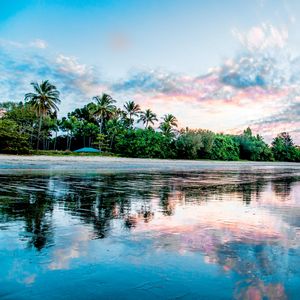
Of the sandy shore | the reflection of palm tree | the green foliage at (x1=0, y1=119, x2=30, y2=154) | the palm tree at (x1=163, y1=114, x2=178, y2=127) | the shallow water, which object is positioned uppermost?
the palm tree at (x1=163, y1=114, x2=178, y2=127)

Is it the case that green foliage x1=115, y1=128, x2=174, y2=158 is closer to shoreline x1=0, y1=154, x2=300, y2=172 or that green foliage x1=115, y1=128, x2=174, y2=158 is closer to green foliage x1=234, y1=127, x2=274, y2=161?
shoreline x1=0, y1=154, x2=300, y2=172

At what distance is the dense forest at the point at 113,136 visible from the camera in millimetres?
66812

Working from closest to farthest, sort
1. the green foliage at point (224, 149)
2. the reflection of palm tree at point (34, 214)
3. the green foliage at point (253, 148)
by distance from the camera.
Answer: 1. the reflection of palm tree at point (34, 214)
2. the green foliage at point (224, 149)
3. the green foliage at point (253, 148)

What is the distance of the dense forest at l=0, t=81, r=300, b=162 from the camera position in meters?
66.8

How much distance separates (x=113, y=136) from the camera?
278 ft

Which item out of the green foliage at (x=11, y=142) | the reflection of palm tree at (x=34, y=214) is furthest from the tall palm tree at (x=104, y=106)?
the reflection of palm tree at (x=34, y=214)

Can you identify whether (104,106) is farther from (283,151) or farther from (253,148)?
(283,151)

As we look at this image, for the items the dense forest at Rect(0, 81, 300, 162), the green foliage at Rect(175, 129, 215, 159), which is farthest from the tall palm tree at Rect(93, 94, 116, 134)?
the green foliage at Rect(175, 129, 215, 159)

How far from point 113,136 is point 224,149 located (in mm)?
25692

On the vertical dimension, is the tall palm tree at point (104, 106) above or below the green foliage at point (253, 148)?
above

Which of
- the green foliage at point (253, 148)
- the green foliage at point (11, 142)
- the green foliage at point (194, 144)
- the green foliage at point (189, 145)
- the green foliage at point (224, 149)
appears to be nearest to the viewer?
the green foliage at point (11, 142)

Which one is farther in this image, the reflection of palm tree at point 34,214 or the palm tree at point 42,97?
the palm tree at point 42,97

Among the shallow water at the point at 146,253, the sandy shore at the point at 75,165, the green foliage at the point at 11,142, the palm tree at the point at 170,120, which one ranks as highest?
the palm tree at the point at 170,120

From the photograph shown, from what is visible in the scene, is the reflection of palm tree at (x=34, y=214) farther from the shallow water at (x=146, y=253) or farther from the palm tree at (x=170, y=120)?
the palm tree at (x=170, y=120)
